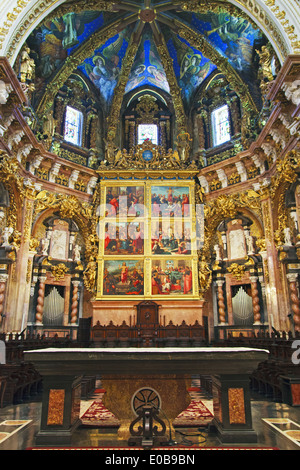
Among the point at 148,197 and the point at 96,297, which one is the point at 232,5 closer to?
the point at 148,197

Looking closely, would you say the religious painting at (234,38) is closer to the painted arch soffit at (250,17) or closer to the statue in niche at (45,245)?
the painted arch soffit at (250,17)

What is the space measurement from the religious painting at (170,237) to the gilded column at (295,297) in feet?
18.2

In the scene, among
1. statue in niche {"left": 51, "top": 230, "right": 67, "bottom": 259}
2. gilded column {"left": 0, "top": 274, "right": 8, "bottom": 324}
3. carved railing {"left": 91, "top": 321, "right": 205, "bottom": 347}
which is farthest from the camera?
statue in niche {"left": 51, "top": 230, "right": 67, "bottom": 259}

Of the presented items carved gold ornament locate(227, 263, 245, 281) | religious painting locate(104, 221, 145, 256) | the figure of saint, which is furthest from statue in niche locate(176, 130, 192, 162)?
the figure of saint

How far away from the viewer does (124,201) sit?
1808 cm

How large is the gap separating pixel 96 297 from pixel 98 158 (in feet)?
26.0

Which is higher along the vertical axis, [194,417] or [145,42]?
[145,42]

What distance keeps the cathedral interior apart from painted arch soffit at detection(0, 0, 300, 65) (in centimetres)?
6

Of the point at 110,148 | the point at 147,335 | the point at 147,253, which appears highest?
the point at 110,148

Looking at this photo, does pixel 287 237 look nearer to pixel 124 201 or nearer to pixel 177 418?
pixel 124 201

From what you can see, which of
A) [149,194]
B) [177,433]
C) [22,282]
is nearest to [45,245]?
[22,282]

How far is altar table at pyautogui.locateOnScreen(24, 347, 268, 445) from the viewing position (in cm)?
454

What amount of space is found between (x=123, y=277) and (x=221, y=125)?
10189 mm

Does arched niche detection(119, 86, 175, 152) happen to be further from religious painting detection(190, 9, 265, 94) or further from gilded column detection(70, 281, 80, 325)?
gilded column detection(70, 281, 80, 325)
